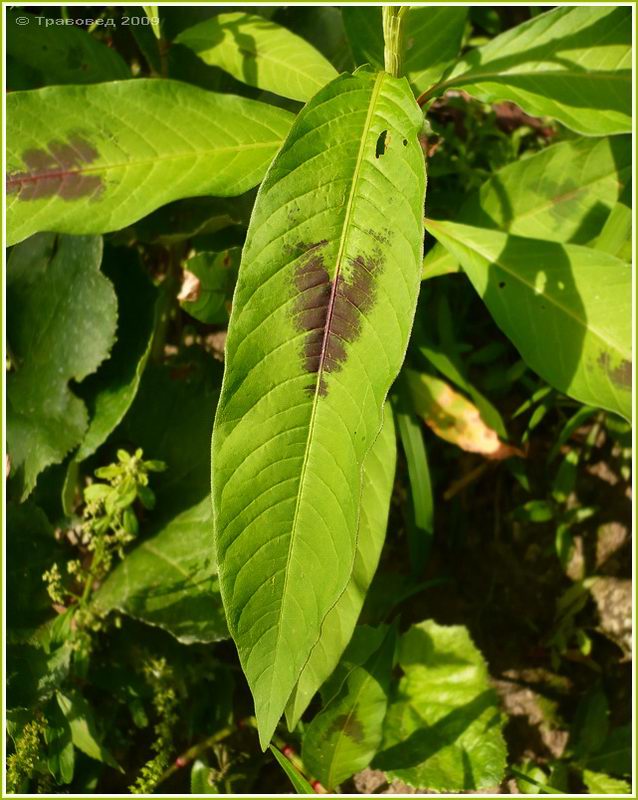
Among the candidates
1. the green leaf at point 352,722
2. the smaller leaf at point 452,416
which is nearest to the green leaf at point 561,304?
the smaller leaf at point 452,416

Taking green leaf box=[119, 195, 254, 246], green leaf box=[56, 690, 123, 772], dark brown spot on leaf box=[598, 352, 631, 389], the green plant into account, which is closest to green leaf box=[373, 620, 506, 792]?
the green plant

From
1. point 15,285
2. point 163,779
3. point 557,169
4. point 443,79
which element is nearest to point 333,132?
point 443,79

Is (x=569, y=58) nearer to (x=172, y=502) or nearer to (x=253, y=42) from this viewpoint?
(x=253, y=42)

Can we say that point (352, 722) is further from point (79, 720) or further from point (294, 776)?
point (79, 720)

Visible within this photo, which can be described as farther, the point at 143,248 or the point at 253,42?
the point at 143,248

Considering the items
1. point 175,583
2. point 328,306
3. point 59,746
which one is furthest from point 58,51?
point 59,746

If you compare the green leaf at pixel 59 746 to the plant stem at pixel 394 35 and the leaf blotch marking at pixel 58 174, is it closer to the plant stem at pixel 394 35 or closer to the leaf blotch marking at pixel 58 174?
the leaf blotch marking at pixel 58 174
